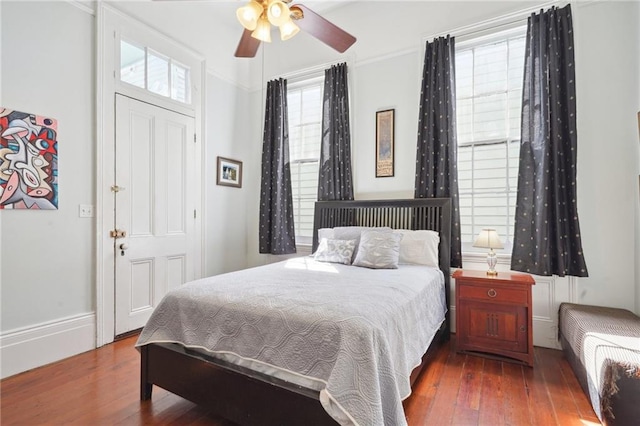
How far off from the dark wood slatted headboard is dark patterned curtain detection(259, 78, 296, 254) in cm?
51

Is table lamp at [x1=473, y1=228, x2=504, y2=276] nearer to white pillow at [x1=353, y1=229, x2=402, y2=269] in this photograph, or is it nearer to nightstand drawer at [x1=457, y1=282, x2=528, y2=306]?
nightstand drawer at [x1=457, y1=282, x2=528, y2=306]

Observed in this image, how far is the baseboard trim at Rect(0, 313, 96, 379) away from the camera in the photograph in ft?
7.86

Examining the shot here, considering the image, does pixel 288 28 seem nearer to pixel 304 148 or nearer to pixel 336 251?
pixel 336 251

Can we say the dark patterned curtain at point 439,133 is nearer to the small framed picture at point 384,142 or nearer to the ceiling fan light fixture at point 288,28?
the small framed picture at point 384,142

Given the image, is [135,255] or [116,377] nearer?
[116,377]

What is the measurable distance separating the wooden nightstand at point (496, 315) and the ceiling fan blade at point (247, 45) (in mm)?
2513

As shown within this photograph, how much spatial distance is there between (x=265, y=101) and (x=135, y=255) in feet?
8.47

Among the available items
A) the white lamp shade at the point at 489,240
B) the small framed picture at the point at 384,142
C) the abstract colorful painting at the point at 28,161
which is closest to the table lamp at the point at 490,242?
the white lamp shade at the point at 489,240

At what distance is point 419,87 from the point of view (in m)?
3.46

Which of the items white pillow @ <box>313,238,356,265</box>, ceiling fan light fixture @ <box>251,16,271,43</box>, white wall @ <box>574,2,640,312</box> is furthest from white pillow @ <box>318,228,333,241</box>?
white wall @ <box>574,2,640,312</box>

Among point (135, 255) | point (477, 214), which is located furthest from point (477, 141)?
point (135, 255)

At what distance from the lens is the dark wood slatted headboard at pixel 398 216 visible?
3.08m

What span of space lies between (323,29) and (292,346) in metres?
2.14

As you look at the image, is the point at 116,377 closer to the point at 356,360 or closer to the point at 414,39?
the point at 356,360
